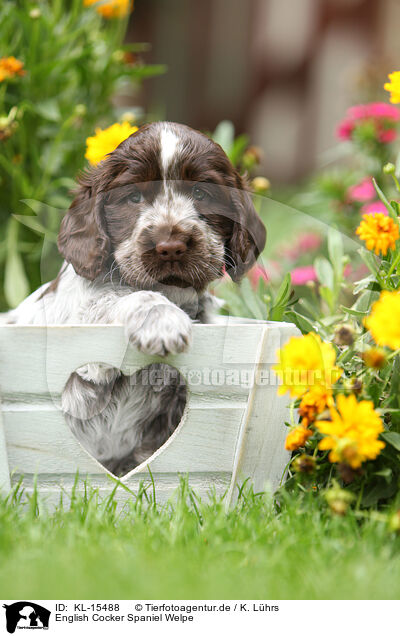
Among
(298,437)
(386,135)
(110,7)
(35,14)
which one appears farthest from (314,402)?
(110,7)

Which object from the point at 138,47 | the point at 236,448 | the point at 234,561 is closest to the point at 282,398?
the point at 236,448

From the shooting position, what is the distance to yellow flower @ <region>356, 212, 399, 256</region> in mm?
1963

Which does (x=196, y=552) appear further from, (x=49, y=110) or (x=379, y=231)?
(x=49, y=110)

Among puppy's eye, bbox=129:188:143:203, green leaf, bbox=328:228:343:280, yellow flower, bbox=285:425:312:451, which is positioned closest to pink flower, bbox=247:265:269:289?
green leaf, bbox=328:228:343:280

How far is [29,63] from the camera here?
346cm

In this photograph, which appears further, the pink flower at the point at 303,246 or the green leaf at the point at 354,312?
the pink flower at the point at 303,246

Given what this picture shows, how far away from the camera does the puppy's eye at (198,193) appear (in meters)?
2.17

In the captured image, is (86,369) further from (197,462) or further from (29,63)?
(29,63)

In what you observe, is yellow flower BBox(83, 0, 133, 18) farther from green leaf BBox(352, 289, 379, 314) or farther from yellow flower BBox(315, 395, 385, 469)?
yellow flower BBox(315, 395, 385, 469)

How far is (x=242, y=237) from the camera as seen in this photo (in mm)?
2299

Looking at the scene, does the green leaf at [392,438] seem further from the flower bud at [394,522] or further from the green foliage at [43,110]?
the green foliage at [43,110]

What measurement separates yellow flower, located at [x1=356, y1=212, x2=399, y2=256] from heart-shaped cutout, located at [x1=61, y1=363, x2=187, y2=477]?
2.34ft

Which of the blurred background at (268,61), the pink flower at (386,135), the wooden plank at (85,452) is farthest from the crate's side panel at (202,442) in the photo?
the blurred background at (268,61)
